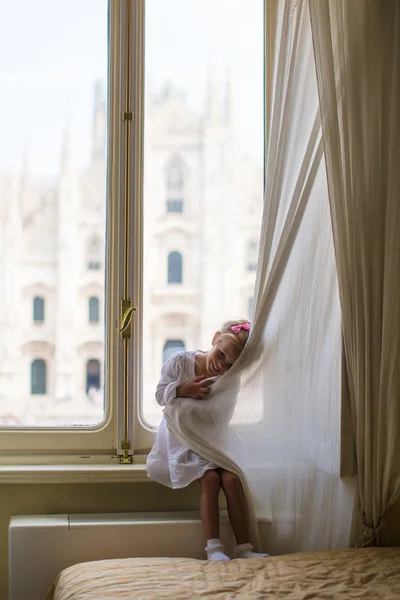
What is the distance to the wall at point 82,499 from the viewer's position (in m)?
2.84

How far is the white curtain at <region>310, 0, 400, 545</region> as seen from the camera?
2424mm

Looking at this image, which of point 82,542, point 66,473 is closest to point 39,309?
point 66,473

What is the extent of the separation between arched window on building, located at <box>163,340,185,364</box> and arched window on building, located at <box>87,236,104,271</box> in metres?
0.38

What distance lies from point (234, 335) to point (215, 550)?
689 mm

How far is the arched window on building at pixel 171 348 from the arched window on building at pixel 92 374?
0.26 m

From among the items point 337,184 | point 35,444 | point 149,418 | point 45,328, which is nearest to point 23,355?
point 45,328

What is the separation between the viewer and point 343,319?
2.43 m

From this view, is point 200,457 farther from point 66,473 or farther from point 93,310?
point 93,310

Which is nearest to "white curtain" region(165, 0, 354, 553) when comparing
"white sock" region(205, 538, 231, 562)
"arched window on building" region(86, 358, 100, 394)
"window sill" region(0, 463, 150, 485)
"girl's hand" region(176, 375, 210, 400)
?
"girl's hand" region(176, 375, 210, 400)

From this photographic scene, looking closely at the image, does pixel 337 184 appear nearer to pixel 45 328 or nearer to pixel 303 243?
pixel 303 243

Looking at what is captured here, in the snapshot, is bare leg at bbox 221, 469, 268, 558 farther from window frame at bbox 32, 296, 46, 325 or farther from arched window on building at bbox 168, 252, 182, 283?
window frame at bbox 32, 296, 46, 325

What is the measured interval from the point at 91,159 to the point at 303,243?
95cm

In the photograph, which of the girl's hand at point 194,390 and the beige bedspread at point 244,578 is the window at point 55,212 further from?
the beige bedspread at point 244,578

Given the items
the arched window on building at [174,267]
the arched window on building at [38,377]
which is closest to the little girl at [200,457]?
the arched window on building at [174,267]
